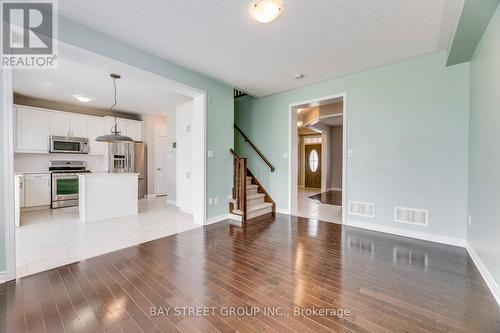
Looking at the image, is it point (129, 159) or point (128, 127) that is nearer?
point (129, 159)

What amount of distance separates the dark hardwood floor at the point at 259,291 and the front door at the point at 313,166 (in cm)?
622

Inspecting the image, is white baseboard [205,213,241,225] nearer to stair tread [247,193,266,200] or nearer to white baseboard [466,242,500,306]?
stair tread [247,193,266,200]

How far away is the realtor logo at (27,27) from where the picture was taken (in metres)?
2.05

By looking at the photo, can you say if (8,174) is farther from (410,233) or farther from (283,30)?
(410,233)

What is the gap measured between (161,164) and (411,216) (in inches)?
274

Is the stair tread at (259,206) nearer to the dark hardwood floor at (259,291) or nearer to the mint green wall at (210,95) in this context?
the mint green wall at (210,95)

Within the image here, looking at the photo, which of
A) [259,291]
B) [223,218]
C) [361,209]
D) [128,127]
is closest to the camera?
[259,291]

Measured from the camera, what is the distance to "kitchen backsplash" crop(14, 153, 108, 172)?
5.25 meters

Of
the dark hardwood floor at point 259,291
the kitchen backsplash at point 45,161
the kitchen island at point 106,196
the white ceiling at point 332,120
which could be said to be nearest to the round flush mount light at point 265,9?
the dark hardwood floor at point 259,291

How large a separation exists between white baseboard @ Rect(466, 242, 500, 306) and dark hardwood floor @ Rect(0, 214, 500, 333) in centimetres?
5

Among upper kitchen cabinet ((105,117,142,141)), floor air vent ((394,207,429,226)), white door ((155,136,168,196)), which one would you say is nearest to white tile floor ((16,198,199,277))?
white door ((155,136,168,196))

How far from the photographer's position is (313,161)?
9461 mm

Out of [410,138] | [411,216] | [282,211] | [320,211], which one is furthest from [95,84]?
[411,216]

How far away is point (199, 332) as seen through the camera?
1.47m
